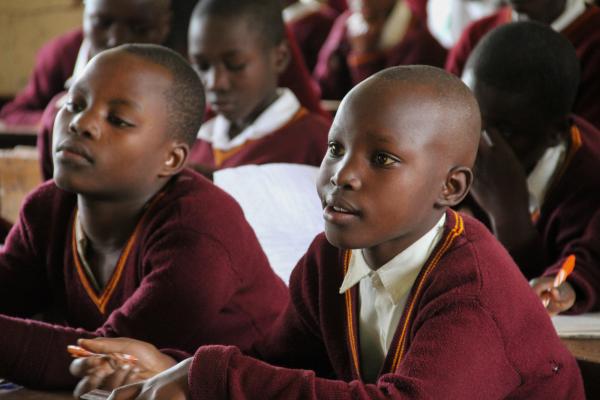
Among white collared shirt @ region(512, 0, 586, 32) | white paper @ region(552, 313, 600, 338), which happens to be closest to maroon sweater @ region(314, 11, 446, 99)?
white collared shirt @ region(512, 0, 586, 32)

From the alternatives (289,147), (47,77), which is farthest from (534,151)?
(47,77)

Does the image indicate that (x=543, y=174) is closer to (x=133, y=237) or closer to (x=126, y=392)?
(x=133, y=237)

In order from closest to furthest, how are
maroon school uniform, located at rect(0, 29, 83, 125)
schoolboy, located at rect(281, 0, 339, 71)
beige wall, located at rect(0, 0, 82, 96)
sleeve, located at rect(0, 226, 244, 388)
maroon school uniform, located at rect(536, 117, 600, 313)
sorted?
1. sleeve, located at rect(0, 226, 244, 388)
2. maroon school uniform, located at rect(536, 117, 600, 313)
3. maroon school uniform, located at rect(0, 29, 83, 125)
4. schoolboy, located at rect(281, 0, 339, 71)
5. beige wall, located at rect(0, 0, 82, 96)

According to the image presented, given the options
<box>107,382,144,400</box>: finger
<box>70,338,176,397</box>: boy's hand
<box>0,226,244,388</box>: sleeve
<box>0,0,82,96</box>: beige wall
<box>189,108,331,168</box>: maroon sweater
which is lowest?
<box>0,0,82,96</box>: beige wall

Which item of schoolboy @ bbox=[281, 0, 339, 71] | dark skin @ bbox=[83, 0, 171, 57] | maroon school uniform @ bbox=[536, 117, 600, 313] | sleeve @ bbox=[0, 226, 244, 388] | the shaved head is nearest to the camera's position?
the shaved head

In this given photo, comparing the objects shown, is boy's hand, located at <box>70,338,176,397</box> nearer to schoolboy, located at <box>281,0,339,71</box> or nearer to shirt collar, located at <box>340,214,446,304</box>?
shirt collar, located at <box>340,214,446,304</box>

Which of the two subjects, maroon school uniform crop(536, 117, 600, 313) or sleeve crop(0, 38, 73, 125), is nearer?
maroon school uniform crop(536, 117, 600, 313)

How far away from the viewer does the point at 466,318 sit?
1099 millimetres

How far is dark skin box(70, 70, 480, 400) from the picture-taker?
3.80 ft

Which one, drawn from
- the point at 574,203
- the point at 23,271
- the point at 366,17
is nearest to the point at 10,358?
the point at 23,271

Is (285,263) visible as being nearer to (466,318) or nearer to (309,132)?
(309,132)

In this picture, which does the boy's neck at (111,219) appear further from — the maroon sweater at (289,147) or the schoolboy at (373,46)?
the schoolboy at (373,46)

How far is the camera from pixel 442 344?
3.55ft

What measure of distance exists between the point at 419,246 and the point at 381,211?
0.10 meters
